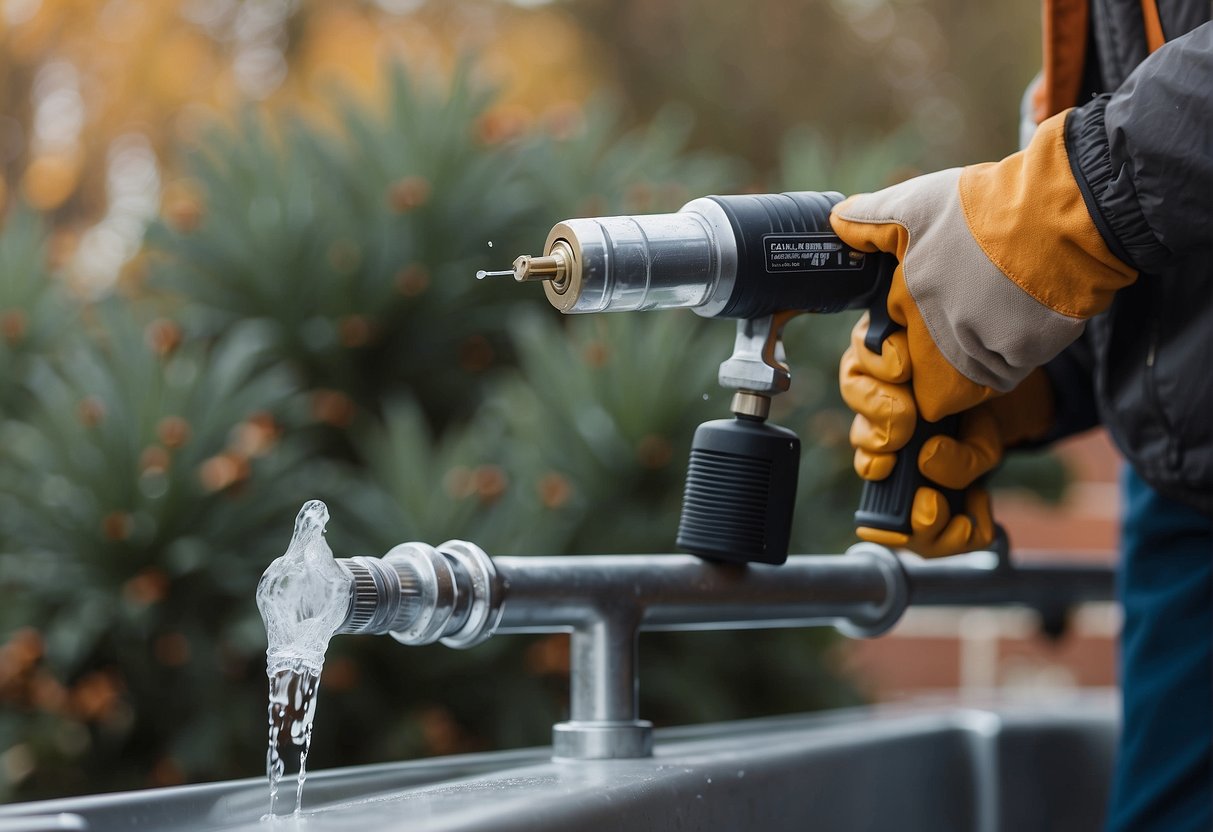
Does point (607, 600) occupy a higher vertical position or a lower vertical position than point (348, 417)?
lower

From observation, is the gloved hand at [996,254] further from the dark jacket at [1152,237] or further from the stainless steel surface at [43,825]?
the stainless steel surface at [43,825]

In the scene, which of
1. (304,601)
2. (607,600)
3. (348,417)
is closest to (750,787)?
(607,600)

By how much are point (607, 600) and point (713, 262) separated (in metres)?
0.20

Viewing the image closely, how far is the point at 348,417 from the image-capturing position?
141 centimetres

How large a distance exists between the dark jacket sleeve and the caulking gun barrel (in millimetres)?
119

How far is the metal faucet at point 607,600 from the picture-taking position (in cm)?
63

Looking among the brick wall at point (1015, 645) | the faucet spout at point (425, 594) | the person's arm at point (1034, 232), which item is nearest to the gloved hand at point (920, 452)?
the person's arm at point (1034, 232)

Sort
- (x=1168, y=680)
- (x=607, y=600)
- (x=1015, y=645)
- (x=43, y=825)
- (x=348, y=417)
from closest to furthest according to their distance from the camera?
(x=43, y=825)
(x=607, y=600)
(x=1168, y=680)
(x=348, y=417)
(x=1015, y=645)

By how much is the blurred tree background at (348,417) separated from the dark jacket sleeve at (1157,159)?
1.20 ft

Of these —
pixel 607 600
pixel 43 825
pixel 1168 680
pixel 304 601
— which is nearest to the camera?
pixel 43 825

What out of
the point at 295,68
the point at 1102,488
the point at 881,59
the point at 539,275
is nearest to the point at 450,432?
the point at 539,275

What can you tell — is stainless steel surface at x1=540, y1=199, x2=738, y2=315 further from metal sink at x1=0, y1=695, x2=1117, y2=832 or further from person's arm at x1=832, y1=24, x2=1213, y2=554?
metal sink at x1=0, y1=695, x2=1117, y2=832

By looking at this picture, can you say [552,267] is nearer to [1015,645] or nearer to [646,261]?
[646,261]

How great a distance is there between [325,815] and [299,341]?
92 centimetres
